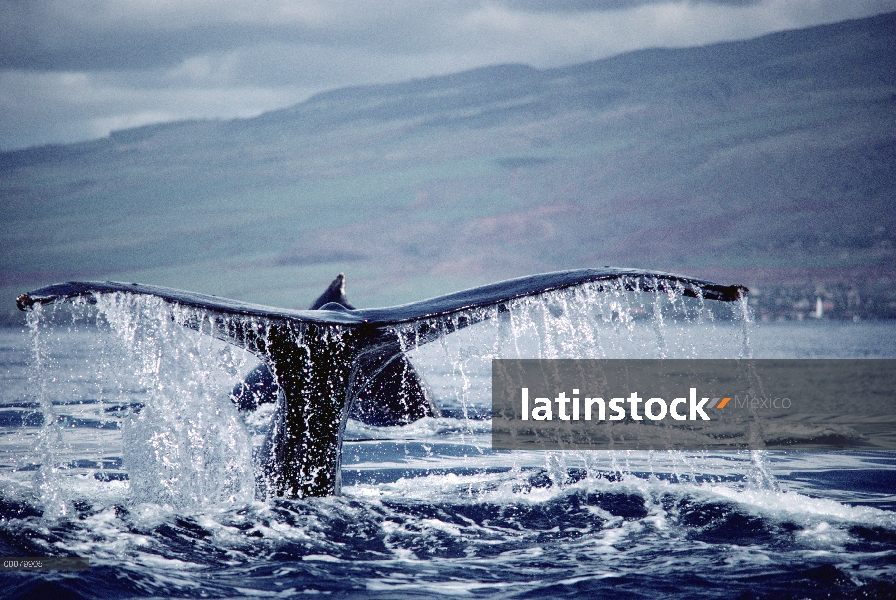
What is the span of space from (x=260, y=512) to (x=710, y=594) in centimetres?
327

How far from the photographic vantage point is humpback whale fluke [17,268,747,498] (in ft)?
18.7

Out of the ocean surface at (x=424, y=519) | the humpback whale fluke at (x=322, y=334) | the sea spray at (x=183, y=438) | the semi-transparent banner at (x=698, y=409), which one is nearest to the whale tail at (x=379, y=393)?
the semi-transparent banner at (x=698, y=409)

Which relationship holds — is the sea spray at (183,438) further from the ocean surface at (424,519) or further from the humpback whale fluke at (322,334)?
the humpback whale fluke at (322,334)

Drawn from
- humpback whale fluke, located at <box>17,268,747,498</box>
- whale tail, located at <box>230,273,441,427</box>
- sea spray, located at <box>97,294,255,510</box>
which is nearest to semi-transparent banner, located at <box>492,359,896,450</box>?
whale tail, located at <box>230,273,441,427</box>

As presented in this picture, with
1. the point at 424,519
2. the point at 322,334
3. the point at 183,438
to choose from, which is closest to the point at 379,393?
the point at 183,438

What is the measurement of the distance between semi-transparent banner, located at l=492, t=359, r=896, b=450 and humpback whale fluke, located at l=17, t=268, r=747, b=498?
1521 millimetres

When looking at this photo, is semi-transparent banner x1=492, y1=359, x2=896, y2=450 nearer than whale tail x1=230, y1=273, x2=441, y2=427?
Yes

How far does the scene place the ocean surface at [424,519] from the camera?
17.1 feet

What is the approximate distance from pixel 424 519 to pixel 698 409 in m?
12.8

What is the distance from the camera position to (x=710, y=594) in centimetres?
504

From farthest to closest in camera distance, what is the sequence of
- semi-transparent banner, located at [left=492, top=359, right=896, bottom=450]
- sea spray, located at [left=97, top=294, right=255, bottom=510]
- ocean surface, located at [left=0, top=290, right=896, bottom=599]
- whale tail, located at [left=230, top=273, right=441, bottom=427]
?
whale tail, located at [left=230, top=273, right=441, bottom=427] → semi-transparent banner, located at [left=492, top=359, right=896, bottom=450] → sea spray, located at [left=97, top=294, right=255, bottom=510] → ocean surface, located at [left=0, top=290, right=896, bottom=599]

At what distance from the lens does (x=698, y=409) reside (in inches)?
727

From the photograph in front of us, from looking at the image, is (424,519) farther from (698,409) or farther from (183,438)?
(698,409)

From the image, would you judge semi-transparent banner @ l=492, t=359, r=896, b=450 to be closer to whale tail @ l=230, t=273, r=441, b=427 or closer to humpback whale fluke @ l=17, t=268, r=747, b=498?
whale tail @ l=230, t=273, r=441, b=427
